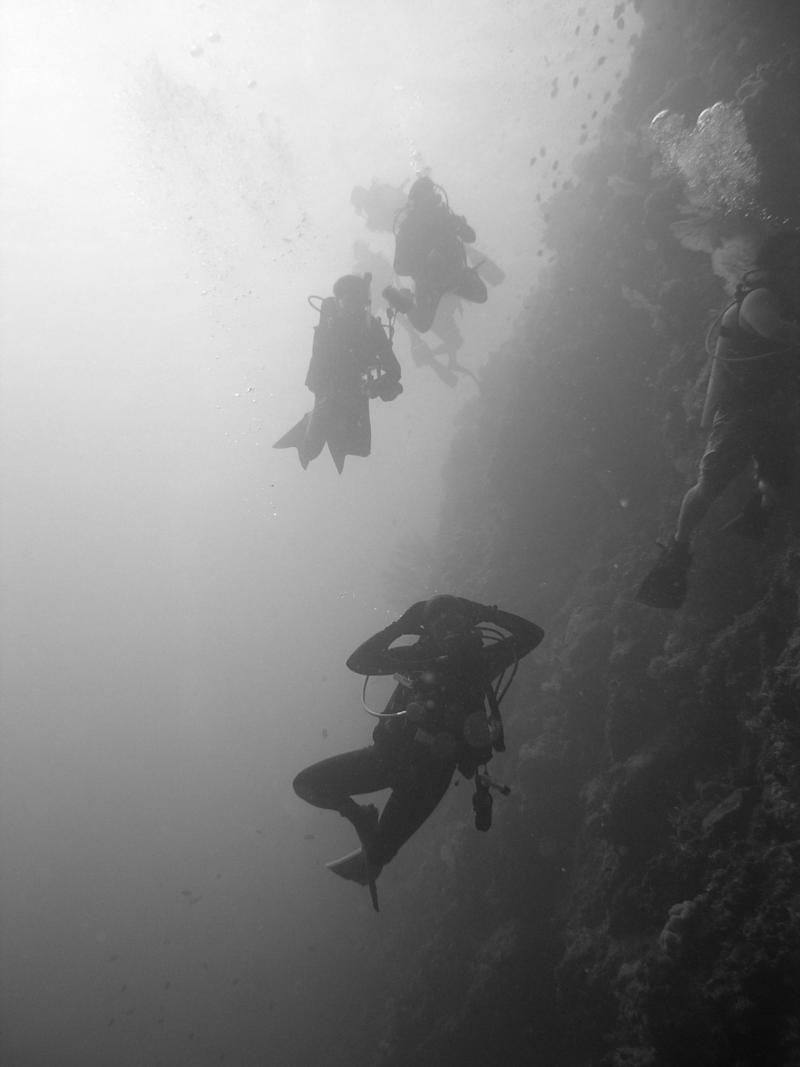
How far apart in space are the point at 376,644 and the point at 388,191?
66.5ft

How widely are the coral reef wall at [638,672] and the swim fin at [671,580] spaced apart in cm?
160

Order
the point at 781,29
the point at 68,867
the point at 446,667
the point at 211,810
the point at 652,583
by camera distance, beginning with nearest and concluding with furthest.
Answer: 1. the point at 446,667
2. the point at 652,583
3. the point at 781,29
4. the point at 211,810
5. the point at 68,867

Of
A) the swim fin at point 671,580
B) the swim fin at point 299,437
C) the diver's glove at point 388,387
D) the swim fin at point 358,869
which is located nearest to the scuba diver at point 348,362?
the diver's glove at point 388,387

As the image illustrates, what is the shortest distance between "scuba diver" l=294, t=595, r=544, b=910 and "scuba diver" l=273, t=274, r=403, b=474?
4.14 metres

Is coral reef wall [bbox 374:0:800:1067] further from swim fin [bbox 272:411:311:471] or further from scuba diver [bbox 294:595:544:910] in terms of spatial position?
swim fin [bbox 272:411:311:471]

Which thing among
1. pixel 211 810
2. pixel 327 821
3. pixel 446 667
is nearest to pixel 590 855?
pixel 446 667

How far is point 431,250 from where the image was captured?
367 inches

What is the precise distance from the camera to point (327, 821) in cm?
2950

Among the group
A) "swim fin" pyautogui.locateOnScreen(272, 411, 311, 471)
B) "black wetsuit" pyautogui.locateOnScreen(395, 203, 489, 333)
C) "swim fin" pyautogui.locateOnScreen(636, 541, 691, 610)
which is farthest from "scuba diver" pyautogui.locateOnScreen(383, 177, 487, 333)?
"swim fin" pyautogui.locateOnScreen(636, 541, 691, 610)

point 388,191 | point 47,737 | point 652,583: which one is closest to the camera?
point 652,583

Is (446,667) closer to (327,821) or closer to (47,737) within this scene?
(327,821)

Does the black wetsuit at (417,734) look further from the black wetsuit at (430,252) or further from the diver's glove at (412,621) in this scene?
the black wetsuit at (430,252)

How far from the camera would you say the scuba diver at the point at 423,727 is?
13.5 feet

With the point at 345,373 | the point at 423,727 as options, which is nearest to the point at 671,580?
the point at 423,727
